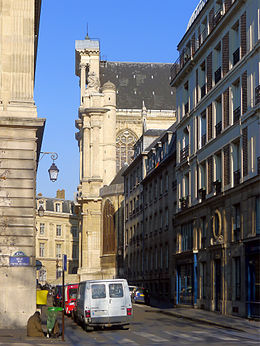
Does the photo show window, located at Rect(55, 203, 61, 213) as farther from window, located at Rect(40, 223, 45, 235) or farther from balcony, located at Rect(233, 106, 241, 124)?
balcony, located at Rect(233, 106, 241, 124)

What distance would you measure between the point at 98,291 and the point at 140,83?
3904 inches

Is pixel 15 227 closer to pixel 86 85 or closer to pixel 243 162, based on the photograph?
pixel 243 162

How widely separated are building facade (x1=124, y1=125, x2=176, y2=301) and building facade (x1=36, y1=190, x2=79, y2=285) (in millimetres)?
48565

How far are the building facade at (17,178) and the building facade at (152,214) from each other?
85.0 feet

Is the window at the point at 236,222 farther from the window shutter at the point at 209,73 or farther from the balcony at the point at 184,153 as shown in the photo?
the balcony at the point at 184,153

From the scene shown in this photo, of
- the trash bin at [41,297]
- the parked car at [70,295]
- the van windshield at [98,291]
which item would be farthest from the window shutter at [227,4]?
the trash bin at [41,297]

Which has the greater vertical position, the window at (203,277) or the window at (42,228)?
the window at (42,228)

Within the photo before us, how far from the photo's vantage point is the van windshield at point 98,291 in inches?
1073

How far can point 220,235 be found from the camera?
37.4 meters

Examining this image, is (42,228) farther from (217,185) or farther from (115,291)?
(115,291)

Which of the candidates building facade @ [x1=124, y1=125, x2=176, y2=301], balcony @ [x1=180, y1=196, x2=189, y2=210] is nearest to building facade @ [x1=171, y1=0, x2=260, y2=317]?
balcony @ [x1=180, y1=196, x2=189, y2=210]

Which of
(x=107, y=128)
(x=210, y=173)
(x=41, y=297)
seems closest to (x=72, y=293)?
(x=41, y=297)

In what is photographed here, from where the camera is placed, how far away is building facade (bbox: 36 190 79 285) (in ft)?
415

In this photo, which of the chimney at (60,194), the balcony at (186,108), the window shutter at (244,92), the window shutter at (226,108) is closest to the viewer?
the window shutter at (244,92)
